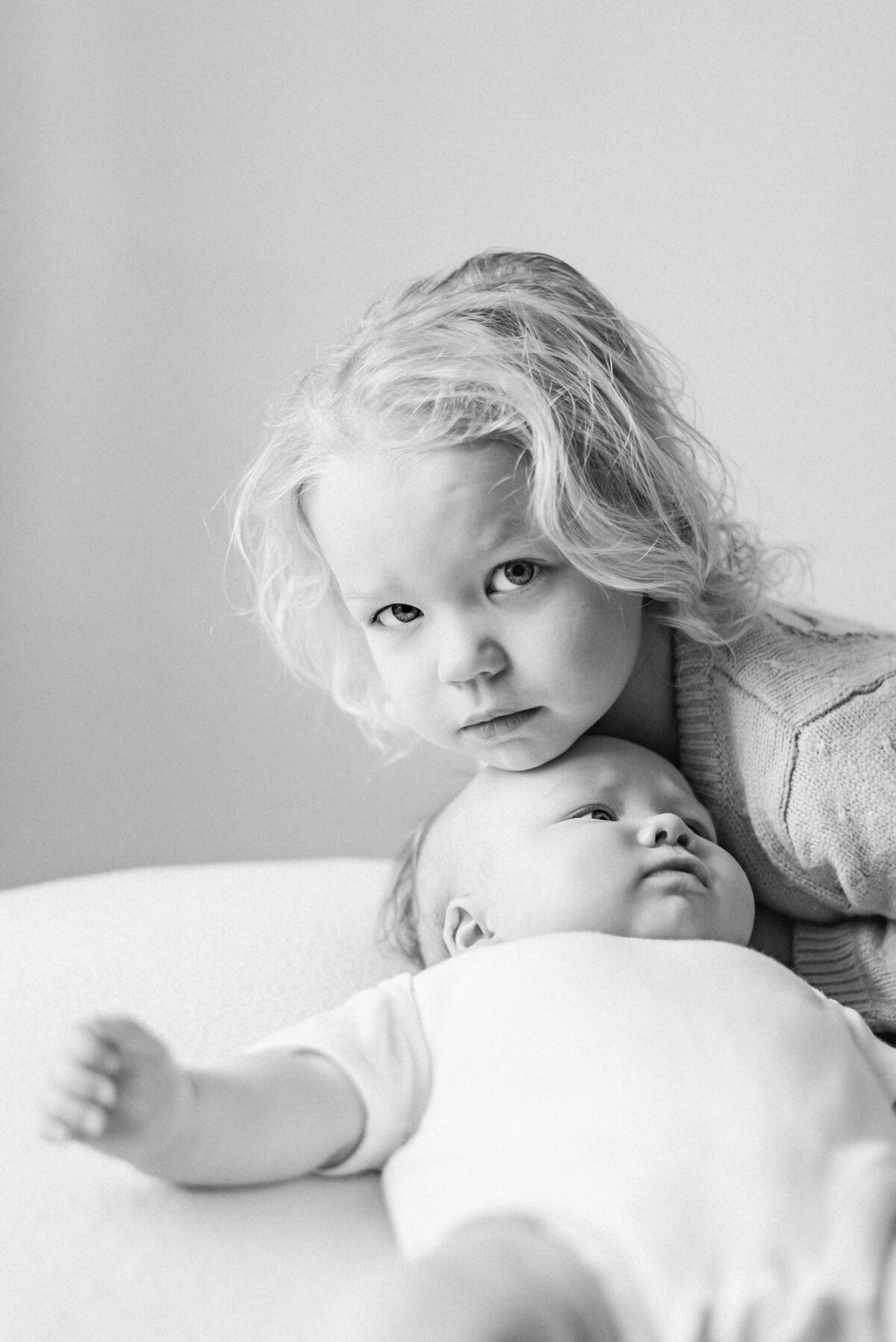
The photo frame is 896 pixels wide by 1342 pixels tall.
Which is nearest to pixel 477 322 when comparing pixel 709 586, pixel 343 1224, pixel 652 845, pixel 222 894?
pixel 709 586

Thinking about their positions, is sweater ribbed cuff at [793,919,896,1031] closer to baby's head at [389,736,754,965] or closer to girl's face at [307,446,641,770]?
baby's head at [389,736,754,965]

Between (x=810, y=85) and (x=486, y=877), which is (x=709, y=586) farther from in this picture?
(x=810, y=85)

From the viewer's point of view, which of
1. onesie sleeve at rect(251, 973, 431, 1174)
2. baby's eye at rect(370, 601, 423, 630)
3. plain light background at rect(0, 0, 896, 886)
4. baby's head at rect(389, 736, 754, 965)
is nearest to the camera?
onesie sleeve at rect(251, 973, 431, 1174)

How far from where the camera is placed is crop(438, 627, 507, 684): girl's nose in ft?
3.59

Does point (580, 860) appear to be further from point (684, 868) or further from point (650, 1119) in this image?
point (650, 1119)

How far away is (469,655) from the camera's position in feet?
3.58

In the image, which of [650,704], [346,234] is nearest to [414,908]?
[650,704]

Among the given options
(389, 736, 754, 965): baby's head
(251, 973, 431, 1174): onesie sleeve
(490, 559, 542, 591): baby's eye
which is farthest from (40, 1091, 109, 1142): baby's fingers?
(490, 559, 542, 591): baby's eye

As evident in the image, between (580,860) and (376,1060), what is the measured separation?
0.20m

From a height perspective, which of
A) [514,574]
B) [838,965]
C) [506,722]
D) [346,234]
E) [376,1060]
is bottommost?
[838,965]

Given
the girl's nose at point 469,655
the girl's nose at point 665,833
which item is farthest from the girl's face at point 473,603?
the girl's nose at point 665,833

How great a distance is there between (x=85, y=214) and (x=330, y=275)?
0.34 metres

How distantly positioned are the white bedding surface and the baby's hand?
0.17 ft

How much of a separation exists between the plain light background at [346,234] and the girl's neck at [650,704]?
0.93m
